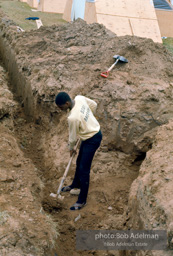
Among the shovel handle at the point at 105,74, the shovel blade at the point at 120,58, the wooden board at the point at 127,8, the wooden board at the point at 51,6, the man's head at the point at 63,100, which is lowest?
the wooden board at the point at 51,6

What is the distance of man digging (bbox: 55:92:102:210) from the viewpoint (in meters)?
4.67

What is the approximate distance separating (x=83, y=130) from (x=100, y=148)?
1625mm

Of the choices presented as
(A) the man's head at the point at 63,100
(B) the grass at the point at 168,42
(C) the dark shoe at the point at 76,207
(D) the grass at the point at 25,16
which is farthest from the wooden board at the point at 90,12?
(C) the dark shoe at the point at 76,207

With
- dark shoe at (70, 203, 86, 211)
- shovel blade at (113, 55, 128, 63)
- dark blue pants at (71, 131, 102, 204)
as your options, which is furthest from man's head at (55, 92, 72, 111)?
shovel blade at (113, 55, 128, 63)

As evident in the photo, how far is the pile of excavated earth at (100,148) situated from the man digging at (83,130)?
648 millimetres

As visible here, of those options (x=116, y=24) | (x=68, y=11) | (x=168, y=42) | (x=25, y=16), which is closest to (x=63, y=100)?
(x=116, y=24)

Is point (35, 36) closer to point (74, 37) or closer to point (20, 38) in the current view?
point (20, 38)

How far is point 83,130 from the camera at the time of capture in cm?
482

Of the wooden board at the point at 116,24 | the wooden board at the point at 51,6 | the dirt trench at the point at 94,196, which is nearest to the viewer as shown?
the dirt trench at the point at 94,196

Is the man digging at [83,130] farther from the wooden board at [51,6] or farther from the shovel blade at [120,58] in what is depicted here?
the wooden board at [51,6]

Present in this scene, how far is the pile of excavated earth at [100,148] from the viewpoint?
13.3 feet

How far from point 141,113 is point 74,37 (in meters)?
4.35

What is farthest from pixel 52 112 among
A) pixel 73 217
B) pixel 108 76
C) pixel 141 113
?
pixel 73 217

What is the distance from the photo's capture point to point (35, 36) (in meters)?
10.5
